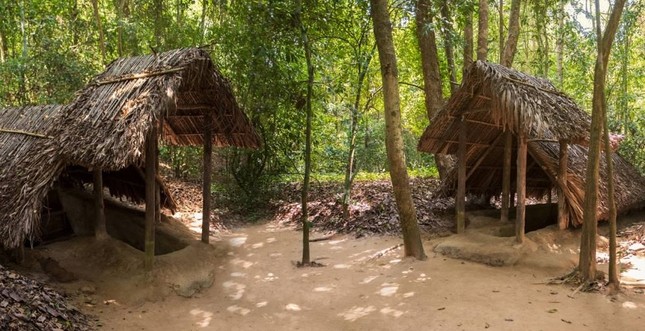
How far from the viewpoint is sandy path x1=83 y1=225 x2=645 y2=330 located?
16.5ft

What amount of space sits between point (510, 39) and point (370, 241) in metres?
5.26

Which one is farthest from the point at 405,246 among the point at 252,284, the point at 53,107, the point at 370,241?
the point at 53,107

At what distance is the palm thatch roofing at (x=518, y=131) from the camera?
22.6ft

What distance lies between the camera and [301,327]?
5316 mm

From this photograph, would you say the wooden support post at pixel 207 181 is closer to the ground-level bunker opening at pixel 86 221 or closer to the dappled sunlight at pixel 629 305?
the ground-level bunker opening at pixel 86 221

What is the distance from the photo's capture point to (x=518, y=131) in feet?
23.0

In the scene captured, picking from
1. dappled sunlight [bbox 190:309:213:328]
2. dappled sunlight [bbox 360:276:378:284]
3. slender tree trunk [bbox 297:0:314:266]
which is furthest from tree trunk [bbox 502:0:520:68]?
dappled sunlight [bbox 190:309:213:328]

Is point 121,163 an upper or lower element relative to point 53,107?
lower

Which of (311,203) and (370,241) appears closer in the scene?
(370,241)

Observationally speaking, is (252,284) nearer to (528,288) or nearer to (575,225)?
(528,288)

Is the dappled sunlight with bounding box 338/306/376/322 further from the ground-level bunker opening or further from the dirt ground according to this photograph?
the ground-level bunker opening

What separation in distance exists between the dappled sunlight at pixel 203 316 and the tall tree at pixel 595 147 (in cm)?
452

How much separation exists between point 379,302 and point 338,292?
69cm

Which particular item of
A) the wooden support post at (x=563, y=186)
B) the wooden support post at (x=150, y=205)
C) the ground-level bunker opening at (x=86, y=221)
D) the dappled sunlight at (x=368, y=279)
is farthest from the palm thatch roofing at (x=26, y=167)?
the wooden support post at (x=563, y=186)
